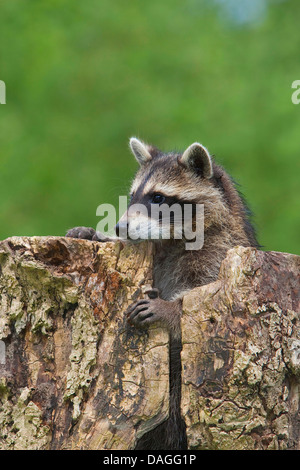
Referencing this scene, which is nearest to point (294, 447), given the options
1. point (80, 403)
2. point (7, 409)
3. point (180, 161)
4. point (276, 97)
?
point (80, 403)

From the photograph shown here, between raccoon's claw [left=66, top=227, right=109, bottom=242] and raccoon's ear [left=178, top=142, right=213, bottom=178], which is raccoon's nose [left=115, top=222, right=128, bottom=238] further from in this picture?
raccoon's ear [left=178, top=142, right=213, bottom=178]

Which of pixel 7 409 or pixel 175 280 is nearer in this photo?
pixel 7 409

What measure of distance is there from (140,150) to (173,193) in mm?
1046

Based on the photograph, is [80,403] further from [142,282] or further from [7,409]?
[142,282]

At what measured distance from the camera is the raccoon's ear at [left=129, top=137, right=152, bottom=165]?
310 inches

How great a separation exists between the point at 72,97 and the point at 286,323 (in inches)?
300

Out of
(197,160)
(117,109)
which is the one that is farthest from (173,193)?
(117,109)

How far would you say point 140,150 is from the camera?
792 cm

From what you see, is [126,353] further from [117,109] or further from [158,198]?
[117,109]

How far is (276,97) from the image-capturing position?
11.8 metres

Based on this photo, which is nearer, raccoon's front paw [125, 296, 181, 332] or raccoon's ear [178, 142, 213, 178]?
raccoon's front paw [125, 296, 181, 332]

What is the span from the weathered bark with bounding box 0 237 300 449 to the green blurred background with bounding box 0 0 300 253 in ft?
18.8

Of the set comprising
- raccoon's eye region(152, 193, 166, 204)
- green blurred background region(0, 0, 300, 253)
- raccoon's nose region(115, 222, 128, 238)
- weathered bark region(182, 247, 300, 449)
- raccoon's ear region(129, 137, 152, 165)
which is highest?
green blurred background region(0, 0, 300, 253)

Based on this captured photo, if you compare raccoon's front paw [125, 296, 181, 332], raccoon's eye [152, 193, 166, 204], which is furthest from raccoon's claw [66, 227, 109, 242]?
raccoon's front paw [125, 296, 181, 332]
